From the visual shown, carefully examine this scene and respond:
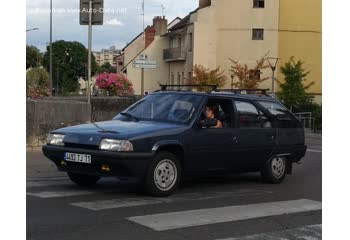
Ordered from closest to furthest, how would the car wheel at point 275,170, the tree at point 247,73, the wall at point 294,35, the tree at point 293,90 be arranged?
the car wheel at point 275,170, the tree at point 293,90, the tree at point 247,73, the wall at point 294,35

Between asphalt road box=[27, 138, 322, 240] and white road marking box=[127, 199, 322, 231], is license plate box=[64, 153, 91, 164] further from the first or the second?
white road marking box=[127, 199, 322, 231]

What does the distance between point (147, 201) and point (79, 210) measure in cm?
113

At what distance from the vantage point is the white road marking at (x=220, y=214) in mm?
6332

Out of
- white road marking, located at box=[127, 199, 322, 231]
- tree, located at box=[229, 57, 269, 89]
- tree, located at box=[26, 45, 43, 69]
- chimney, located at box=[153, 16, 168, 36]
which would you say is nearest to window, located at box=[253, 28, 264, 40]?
tree, located at box=[229, 57, 269, 89]

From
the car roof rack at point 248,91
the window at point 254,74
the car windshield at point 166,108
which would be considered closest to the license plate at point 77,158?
the car windshield at point 166,108

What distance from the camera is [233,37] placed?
58.1 meters

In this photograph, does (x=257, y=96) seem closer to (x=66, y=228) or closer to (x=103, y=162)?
(x=103, y=162)

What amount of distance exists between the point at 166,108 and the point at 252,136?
1.54 meters

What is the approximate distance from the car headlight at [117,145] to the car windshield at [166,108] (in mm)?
1190

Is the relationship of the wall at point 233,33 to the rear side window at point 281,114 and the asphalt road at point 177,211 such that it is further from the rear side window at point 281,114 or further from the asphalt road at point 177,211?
the asphalt road at point 177,211

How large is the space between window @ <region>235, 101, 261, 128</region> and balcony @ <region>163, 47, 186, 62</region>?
52656mm

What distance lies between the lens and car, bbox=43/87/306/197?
310 inches

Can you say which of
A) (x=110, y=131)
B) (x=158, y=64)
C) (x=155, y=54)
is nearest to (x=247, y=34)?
(x=158, y=64)
